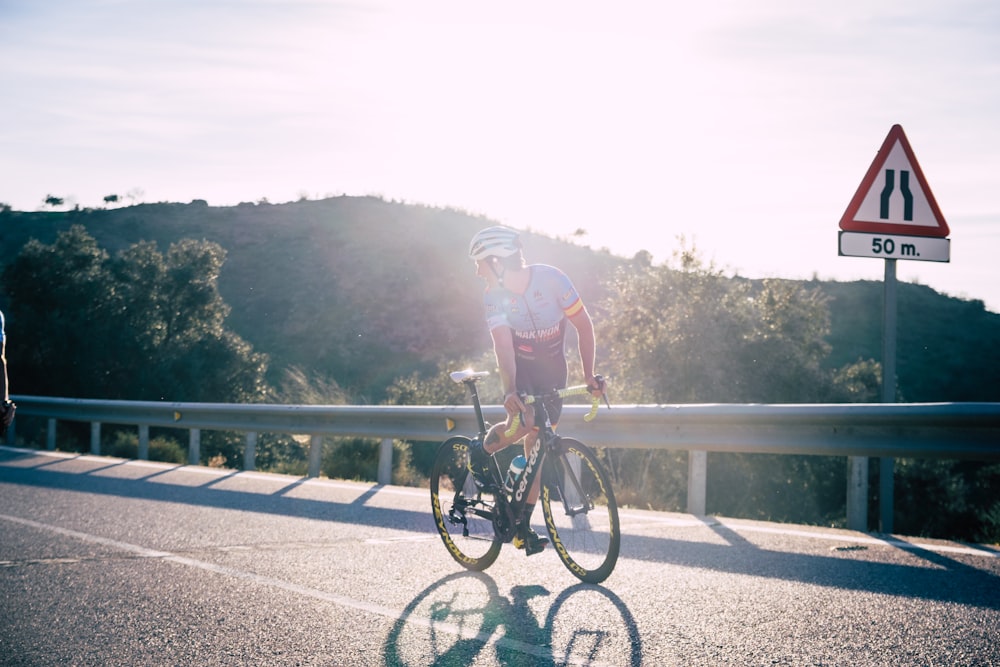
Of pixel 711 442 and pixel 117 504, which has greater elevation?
pixel 711 442

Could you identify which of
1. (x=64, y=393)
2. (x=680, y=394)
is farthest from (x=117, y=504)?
(x=64, y=393)

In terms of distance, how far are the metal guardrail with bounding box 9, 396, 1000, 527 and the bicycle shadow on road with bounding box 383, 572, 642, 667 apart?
3.16m

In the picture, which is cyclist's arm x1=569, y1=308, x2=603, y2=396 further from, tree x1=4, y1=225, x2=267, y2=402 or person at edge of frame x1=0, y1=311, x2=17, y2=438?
tree x1=4, y1=225, x2=267, y2=402

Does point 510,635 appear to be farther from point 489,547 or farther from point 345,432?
point 345,432

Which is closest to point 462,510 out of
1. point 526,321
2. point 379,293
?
point 526,321

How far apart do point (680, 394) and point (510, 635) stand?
1730cm

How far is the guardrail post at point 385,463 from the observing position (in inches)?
448

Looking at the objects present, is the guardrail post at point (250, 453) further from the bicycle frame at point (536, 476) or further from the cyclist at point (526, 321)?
the cyclist at point (526, 321)

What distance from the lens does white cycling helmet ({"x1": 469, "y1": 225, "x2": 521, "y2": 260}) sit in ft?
18.1

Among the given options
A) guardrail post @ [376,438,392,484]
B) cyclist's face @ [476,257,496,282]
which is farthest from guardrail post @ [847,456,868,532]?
guardrail post @ [376,438,392,484]

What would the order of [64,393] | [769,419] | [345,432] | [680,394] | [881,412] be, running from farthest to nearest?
1. [64,393]
2. [680,394]
3. [345,432]
4. [769,419]
5. [881,412]

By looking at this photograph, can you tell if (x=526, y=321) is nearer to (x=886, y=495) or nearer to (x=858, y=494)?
Answer: (x=858, y=494)

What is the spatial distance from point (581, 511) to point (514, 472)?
52cm

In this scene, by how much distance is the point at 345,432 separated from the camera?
1231cm
